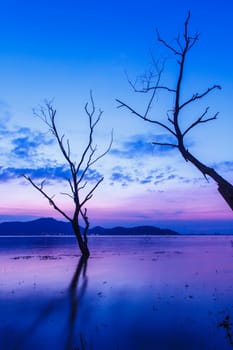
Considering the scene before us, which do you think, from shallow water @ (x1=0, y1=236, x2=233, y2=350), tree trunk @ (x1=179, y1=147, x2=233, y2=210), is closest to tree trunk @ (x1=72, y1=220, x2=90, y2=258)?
shallow water @ (x1=0, y1=236, x2=233, y2=350)

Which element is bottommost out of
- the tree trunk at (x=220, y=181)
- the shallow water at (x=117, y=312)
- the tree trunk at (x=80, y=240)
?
the shallow water at (x=117, y=312)

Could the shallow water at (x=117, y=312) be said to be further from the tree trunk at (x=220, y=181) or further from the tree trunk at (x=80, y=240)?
the tree trunk at (x=80, y=240)

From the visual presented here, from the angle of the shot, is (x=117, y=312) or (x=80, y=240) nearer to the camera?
(x=117, y=312)

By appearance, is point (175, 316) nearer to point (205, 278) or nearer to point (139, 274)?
point (205, 278)

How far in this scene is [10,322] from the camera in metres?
10.6

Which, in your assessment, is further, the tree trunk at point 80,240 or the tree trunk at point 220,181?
the tree trunk at point 80,240

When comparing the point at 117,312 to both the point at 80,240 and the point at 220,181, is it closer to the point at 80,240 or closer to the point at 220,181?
the point at 220,181

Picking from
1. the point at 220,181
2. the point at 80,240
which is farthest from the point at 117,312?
the point at 80,240

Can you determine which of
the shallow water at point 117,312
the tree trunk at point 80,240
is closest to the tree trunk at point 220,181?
the shallow water at point 117,312

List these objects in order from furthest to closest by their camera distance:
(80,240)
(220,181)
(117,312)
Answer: (80,240) < (117,312) < (220,181)

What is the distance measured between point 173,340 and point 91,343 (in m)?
1.95

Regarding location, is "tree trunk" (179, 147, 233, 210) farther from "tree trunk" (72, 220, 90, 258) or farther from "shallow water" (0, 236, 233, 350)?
"tree trunk" (72, 220, 90, 258)

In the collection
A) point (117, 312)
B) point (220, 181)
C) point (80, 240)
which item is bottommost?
point (117, 312)

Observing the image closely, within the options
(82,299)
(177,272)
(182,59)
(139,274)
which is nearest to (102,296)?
(82,299)
